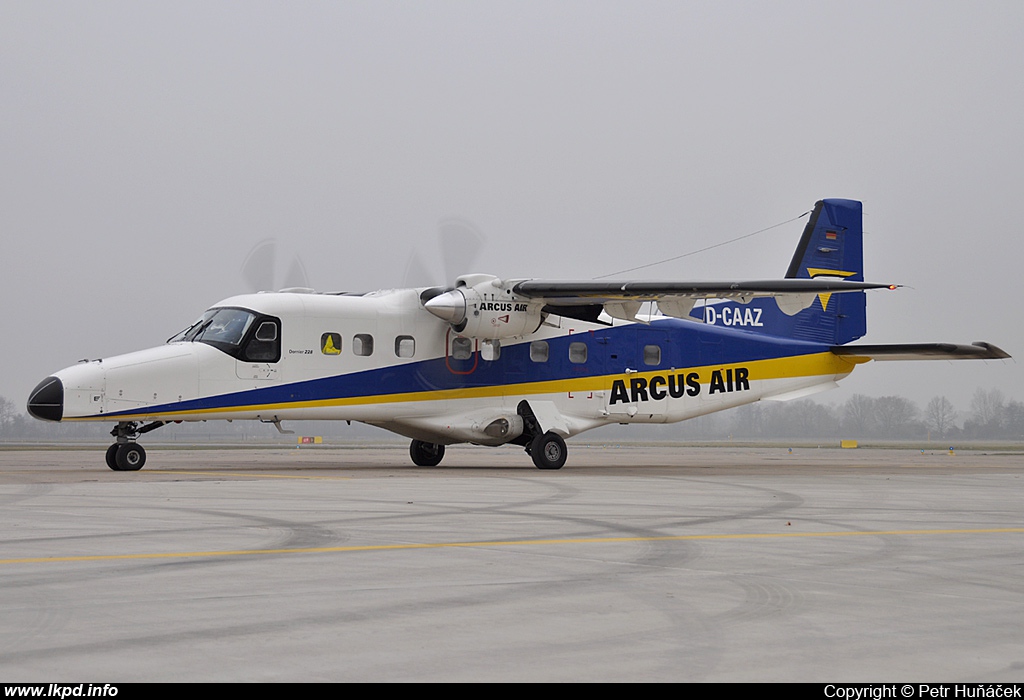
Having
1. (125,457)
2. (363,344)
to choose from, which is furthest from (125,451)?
(363,344)

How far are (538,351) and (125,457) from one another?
8612mm

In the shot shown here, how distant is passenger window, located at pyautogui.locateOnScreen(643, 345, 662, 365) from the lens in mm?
23125

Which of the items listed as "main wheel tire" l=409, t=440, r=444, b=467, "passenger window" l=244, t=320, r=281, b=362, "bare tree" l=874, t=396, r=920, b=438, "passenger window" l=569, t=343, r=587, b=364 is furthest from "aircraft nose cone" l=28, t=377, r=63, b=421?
"bare tree" l=874, t=396, r=920, b=438

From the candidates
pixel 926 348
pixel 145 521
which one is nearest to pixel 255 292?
pixel 145 521

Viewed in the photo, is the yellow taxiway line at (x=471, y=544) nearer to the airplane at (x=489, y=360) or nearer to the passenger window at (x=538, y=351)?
the airplane at (x=489, y=360)

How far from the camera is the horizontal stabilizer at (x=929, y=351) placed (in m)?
22.0

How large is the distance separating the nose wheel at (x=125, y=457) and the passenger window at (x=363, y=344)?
453 cm

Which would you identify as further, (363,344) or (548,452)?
(548,452)

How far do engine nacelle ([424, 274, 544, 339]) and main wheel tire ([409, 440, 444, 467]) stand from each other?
3.69m

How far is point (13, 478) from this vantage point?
16016mm

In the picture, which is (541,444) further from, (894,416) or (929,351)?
(894,416)

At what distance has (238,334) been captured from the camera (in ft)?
63.6

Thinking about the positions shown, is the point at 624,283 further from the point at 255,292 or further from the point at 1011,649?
the point at 1011,649

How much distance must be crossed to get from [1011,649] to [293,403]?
54.5 ft
